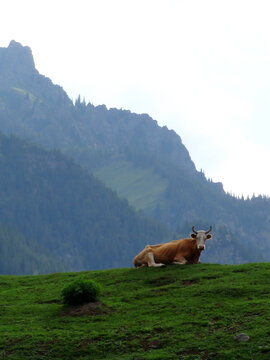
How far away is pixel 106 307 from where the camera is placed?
79.0 feet

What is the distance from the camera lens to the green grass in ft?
62.0

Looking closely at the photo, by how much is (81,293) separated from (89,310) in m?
0.96

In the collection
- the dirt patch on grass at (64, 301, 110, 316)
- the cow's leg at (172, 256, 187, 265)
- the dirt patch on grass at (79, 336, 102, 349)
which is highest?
the cow's leg at (172, 256, 187, 265)

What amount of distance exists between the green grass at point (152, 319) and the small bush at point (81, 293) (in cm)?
54

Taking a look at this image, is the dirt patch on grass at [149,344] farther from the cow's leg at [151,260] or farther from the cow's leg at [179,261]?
the cow's leg at [179,261]

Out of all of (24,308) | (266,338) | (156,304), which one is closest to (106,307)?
(156,304)

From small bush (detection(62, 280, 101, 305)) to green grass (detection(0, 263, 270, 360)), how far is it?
1.77 feet

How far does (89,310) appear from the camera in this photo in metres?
23.9

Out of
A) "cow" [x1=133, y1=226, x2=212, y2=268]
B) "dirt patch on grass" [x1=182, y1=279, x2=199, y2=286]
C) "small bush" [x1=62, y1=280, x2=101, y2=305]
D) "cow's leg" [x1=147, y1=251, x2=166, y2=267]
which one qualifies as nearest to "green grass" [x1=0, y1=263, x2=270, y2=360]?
"dirt patch on grass" [x1=182, y1=279, x2=199, y2=286]

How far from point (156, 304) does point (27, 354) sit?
6429 mm

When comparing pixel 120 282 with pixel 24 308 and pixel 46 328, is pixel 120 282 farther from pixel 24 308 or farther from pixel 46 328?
pixel 46 328

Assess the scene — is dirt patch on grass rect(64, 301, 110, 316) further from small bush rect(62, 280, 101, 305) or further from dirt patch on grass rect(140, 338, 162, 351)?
dirt patch on grass rect(140, 338, 162, 351)

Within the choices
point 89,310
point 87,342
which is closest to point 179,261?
point 89,310

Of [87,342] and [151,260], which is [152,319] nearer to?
[87,342]
